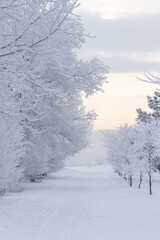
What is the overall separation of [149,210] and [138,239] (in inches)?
229

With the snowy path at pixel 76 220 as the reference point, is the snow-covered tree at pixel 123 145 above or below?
above

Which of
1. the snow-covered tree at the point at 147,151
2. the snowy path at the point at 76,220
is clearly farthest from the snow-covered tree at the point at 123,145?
the snowy path at the point at 76,220

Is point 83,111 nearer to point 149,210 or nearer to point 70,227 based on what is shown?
point 149,210

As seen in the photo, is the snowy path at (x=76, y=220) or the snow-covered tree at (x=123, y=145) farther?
the snow-covered tree at (x=123, y=145)

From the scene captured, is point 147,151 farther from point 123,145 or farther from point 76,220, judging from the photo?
point 76,220

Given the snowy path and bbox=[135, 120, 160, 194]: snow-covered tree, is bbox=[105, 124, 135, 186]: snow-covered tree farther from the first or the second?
the snowy path

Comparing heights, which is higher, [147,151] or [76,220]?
[147,151]

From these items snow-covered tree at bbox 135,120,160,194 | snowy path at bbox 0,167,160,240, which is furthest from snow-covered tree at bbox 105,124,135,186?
snowy path at bbox 0,167,160,240

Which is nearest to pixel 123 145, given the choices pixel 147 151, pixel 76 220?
pixel 147 151

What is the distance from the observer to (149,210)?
15500mm

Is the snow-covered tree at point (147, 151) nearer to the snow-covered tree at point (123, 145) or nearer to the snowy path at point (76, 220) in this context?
the snow-covered tree at point (123, 145)

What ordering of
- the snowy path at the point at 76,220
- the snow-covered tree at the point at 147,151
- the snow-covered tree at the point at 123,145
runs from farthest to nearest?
the snow-covered tree at the point at 123,145 < the snow-covered tree at the point at 147,151 < the snowy path at the point at 76,220

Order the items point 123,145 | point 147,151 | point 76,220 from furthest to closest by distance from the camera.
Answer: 1. point 123,145
2. point 147,151
3. point 76,220

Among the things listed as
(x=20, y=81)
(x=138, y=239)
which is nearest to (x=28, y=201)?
(x=138, y=239)
